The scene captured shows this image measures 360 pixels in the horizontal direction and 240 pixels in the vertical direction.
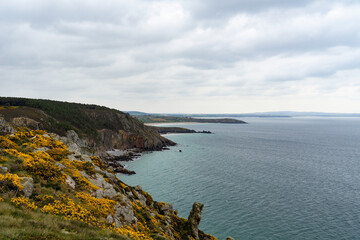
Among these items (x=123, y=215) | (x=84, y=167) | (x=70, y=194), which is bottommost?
(x=123, y=215)

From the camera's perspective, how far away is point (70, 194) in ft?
59.2

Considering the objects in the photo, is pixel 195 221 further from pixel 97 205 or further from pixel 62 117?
pixel 62 117

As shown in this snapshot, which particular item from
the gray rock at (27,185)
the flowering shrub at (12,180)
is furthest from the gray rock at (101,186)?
the flowering shrub at (12,180)

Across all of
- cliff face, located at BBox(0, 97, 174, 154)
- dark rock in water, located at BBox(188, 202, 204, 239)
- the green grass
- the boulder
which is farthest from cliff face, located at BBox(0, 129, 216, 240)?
the boulder

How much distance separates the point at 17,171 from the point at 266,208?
45.1m

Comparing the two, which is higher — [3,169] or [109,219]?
[3,169]

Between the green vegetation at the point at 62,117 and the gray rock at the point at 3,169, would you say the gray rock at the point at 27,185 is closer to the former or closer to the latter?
the gray rock at the point at 3,169

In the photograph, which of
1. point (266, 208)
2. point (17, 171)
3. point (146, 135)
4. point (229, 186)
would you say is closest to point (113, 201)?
point (17, 171)

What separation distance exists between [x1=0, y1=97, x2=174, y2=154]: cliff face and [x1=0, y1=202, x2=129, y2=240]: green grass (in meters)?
65.7

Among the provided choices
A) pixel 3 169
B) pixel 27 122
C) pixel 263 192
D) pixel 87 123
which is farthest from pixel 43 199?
pixel 87 123

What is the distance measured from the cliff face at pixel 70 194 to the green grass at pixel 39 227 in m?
0.39

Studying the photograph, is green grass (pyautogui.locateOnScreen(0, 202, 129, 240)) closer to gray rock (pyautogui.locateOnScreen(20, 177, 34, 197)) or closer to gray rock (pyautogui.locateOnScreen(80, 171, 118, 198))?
gray rock (pyautogui.locateOnScreen(20, 177, 34, 197))

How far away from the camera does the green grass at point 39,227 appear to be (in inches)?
Result: 419

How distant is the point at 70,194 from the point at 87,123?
4066 inches
